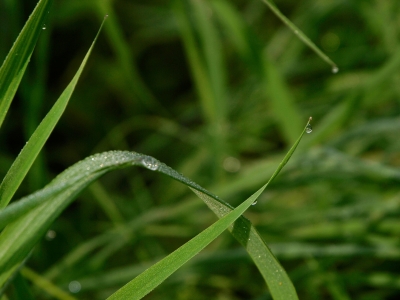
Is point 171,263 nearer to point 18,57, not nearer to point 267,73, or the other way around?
point 18,57

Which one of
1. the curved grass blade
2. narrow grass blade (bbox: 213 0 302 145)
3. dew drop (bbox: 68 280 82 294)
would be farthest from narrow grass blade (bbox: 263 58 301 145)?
the curved grass blade

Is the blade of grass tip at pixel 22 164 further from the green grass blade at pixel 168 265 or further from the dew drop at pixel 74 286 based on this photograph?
the dew drop at pixel 74 286

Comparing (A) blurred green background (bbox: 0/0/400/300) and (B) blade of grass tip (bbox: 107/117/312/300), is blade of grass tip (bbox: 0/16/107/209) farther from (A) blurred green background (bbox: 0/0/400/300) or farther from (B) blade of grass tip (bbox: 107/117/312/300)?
(A) blurred green background (bbox: 0/0/400/300)

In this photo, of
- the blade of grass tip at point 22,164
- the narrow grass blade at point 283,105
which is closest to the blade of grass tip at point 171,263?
the blade of grass tip at point 22,164

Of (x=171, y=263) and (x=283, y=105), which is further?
(x=283, y=105)

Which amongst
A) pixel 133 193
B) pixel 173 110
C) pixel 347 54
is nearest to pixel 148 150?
pixel 133 193

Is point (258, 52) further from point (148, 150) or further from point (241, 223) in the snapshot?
point (241, 223)

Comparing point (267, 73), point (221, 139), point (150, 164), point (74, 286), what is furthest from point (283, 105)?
point (150, 164)
